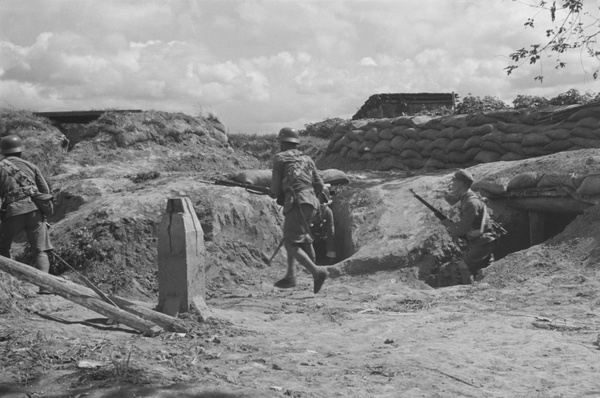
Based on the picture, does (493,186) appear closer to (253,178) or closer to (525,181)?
(525,181)

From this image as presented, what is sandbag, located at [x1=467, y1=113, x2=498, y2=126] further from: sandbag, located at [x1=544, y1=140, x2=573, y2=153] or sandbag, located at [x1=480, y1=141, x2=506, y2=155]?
sandbag, located at [x1=544, y1=140, x2=573, y2=153]

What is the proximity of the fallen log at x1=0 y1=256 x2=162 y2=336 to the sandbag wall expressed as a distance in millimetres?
7901

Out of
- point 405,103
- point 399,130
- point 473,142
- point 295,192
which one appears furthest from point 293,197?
point 405,103

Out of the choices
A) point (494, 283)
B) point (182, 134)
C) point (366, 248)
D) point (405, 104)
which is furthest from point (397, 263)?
point (405, 104)

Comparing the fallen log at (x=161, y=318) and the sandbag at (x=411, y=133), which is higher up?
the sandbag at (x=411, y=133)

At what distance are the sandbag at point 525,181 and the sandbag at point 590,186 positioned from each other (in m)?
0.74

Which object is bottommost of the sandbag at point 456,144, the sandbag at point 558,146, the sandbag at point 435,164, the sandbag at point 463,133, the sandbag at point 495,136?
the sandbag at point 435,164

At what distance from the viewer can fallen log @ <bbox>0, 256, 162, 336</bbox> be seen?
17.8 feet

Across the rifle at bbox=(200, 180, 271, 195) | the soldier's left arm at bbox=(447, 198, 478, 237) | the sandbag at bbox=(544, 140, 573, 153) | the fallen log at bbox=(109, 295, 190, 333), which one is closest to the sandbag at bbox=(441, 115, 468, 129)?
the sandbag at bbox=(544, 140, 573, 153)

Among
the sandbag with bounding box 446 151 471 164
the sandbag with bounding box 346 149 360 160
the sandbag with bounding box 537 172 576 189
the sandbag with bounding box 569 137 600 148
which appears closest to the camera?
the sandbag with bounding box 537 172 576 189

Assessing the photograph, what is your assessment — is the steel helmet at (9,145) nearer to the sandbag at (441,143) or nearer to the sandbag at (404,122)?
the sandbag at (441,143)

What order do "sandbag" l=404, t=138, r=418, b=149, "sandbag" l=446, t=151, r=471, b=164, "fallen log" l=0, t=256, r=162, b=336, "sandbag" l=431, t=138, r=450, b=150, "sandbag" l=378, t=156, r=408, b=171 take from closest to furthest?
"fallen log" l=0, t=256, r=162, b=336, "sandbag" l=446, t=151, r=471, b=164, "sandbag" l=431, t=138, r=450, b=150, "sandbag" l=404, t=138, r=418, b=149, "sandbag" l=378, t=156, r=408, b=171

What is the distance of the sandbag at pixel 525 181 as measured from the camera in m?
9.41

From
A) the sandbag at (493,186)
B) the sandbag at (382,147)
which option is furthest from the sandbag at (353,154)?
the sandbag at (493,186)
